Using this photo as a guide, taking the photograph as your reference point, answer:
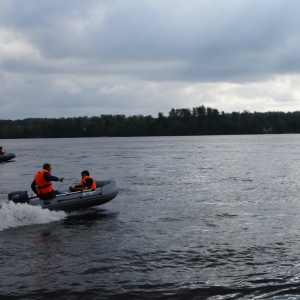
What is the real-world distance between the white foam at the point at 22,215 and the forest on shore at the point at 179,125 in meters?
139

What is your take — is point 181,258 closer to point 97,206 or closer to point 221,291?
point 221,291

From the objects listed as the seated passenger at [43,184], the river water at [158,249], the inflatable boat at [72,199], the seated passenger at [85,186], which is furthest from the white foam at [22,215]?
the seated passenger at [85,186]

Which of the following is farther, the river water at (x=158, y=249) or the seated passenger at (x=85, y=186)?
the seated passenger at (x=85, y=186)

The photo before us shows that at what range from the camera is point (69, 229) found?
1445cm

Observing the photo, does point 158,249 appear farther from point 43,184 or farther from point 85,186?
point 85,186

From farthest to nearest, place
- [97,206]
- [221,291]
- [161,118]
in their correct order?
1. [161,118]
2. [97,206]
3. [221,291]

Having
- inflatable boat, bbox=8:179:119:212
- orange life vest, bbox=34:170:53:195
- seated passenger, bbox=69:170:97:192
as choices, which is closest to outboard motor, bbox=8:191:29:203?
inflatable boat, bbox=8:179:119:212

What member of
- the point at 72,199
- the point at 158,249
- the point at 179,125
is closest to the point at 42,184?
the point at 72,199

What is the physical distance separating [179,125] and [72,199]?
145970 millimetres

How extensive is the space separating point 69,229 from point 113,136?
523 ft

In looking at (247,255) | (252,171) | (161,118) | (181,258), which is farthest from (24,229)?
(161,118)

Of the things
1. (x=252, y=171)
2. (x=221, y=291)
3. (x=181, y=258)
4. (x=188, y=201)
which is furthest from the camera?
(x=252, y=171)

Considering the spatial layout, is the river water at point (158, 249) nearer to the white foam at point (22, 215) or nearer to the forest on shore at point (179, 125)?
the white foam at point (22, 215)

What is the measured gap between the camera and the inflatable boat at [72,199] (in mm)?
15698
